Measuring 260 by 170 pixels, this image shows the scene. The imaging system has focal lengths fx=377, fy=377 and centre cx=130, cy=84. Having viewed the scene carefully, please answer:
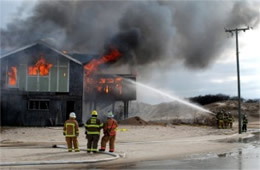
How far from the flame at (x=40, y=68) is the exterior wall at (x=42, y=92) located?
26cm

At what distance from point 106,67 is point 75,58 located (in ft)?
12.2

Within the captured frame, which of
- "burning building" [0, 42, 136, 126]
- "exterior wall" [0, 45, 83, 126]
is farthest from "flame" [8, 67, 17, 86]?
"exterior wall" [0, 45, 83, 126]

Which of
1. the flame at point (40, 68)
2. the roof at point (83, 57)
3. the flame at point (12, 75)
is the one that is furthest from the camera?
the roof at point (83, 57)

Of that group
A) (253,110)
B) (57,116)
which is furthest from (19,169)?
(253,110)

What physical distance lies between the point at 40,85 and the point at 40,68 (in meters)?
1.21

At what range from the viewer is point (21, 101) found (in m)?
26.3

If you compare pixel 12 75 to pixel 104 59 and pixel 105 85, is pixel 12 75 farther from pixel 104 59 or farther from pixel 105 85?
pixel 105 85

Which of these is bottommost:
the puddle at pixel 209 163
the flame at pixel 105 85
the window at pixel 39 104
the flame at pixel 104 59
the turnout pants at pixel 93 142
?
the puddle at pixel 209 163

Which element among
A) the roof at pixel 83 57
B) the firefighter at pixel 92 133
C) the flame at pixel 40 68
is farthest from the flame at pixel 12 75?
the firefighter at pixel 92 133

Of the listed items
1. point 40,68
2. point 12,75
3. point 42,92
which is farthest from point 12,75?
point 42,92

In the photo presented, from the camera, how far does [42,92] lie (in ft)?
87.2

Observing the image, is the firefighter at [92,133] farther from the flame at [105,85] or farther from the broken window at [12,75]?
the flame at [105,85]

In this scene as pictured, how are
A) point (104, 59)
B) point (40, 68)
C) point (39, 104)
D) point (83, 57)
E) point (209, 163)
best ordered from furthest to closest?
1. point (104, 59)
2. point (83, 57)
3. point (40, 68)
4. point (39, 104)
5. point (209, 163)

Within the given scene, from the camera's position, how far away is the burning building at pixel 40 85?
1035 inches
